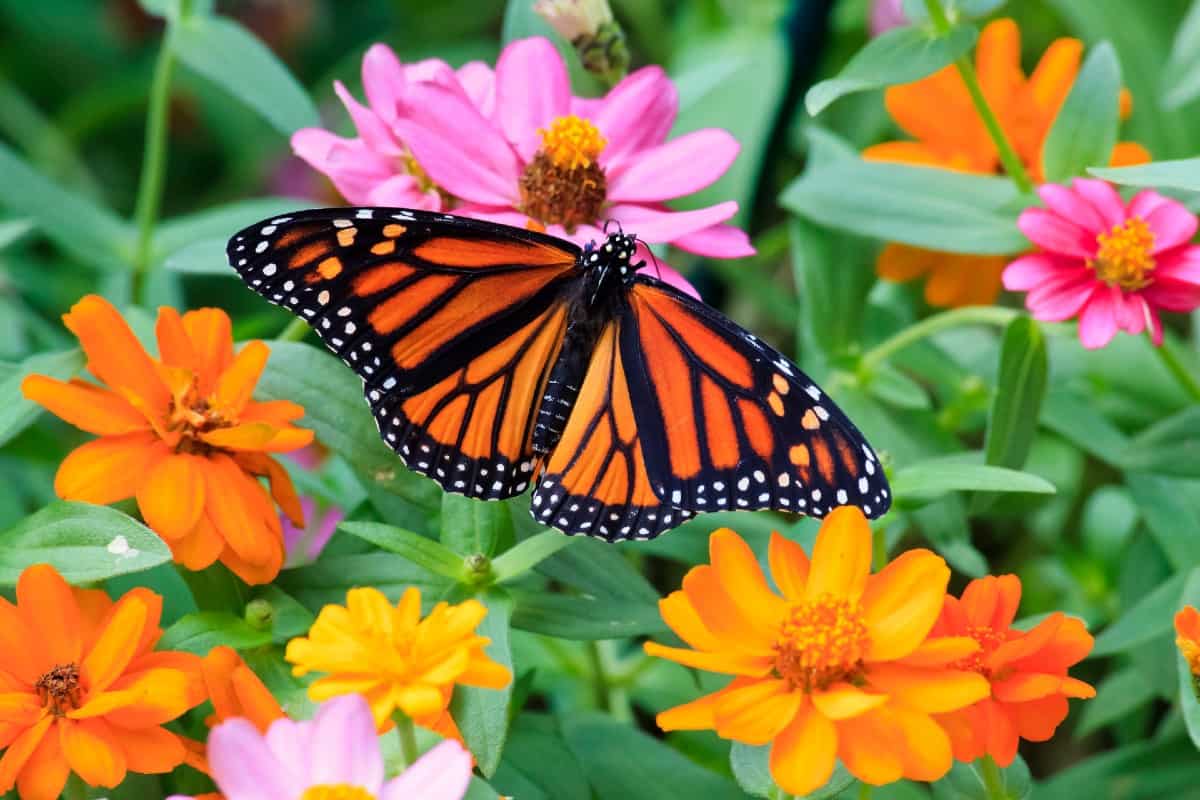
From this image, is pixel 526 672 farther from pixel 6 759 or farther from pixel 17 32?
pixel 17 32

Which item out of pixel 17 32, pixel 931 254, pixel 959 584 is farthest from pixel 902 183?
pixel 17 32

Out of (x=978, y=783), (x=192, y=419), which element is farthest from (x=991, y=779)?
(x=192, y=419)

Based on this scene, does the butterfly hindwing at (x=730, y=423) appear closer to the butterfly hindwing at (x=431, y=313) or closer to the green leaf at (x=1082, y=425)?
the butterfly hindwing at (x=431, y=313)

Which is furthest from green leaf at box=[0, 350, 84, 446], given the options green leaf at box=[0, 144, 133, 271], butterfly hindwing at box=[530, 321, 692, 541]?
green leaf at box=[0, 144, 133, 271]

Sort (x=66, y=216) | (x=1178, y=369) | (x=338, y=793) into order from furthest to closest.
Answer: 1. (x=66, y=216)
2. (x=1178, y=369)
3. (x=338, y=793)

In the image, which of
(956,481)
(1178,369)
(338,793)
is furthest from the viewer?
(1178,369)

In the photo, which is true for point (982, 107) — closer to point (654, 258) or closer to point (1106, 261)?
point (1106, 261)

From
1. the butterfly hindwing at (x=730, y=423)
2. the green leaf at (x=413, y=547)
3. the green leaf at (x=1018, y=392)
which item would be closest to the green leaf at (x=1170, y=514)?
the green leaf at (x=1018, y=392)
